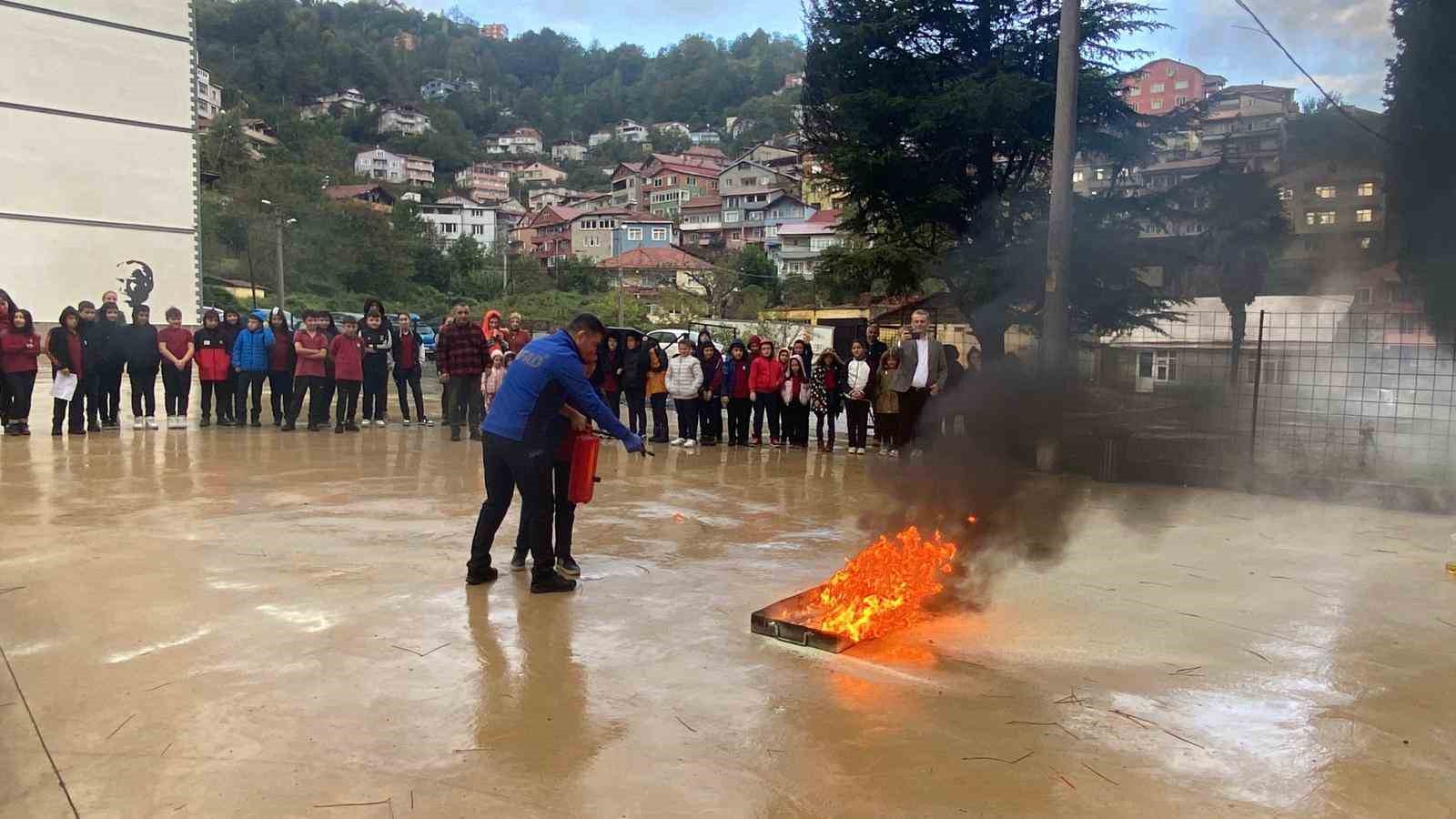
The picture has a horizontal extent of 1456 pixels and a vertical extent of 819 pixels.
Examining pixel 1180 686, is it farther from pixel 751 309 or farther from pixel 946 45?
pixel 751 309

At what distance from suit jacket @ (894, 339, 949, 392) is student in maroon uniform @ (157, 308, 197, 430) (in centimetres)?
947

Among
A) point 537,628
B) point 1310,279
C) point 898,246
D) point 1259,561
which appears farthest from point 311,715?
point 1310,279

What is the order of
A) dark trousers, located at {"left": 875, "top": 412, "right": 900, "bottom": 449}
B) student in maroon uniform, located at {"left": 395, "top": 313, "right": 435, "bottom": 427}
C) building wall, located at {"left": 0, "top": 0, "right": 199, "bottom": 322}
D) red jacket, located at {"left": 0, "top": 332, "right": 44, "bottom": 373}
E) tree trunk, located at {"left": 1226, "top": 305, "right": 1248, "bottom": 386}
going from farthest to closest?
building wall, located at {"left": 0, "top": 0, "right": 199, "bottom": 322} → student in maroon uniform, located at {"left": 395, "top": 313, "right": 435, "bottom": 427} → dark trousers, located at {"left": 875, "top": 412, "right": 900, "bottom": 449} → red jacket, located at {"left": 0, "top": 332, "right": 44, "bottom": 373} → tree trunk, located at {"left": 1226, "top": 305, "right": 1248, "bottom": 386}

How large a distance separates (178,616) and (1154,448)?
9.81 metres

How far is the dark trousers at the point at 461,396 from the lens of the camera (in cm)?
1263

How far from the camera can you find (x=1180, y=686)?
168 inches

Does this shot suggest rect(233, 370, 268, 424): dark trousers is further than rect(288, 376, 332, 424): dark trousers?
Yes

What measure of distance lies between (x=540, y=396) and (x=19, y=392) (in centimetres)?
978

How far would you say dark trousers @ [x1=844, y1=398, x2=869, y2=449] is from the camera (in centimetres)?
1244

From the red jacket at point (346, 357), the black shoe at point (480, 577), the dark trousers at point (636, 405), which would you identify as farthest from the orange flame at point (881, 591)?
the red jacket at point (346, 357)

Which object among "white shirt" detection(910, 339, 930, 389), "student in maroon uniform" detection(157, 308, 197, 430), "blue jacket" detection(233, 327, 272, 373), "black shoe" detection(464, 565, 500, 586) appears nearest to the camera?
"black shoe" detection(464, 565, 500, 586)

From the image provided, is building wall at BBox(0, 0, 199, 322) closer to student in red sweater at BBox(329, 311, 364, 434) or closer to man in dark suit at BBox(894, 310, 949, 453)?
student in red sweater at BBox(329, 311, 364, 434)

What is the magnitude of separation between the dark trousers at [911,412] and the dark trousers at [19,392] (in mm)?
10746

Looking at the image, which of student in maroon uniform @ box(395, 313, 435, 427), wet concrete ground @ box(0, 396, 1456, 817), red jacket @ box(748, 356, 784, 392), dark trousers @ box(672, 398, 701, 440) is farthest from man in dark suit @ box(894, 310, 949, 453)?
student in maroon uniform @ box(395, 313, 435, 427)
